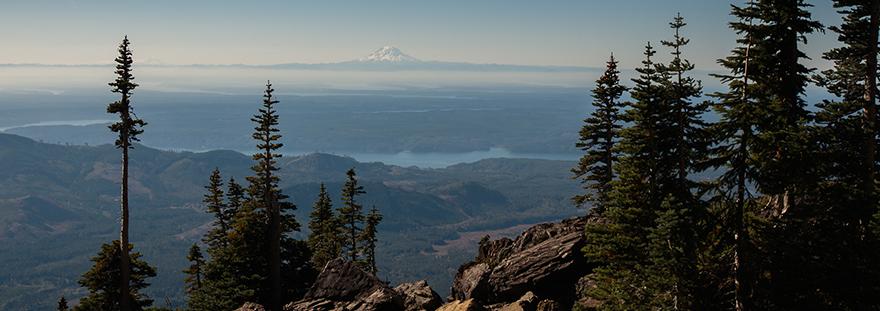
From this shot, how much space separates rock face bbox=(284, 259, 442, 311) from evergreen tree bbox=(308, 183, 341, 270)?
2528 centimetres

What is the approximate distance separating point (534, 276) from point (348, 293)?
10900mm

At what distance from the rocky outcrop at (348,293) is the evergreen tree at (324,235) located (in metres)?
25.1

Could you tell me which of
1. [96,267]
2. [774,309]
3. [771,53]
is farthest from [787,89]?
[96,267]

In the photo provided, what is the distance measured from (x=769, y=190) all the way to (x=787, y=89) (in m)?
4.34

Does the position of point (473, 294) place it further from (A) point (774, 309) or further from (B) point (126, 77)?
(B) point (126, 77)

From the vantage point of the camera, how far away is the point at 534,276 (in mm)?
34188

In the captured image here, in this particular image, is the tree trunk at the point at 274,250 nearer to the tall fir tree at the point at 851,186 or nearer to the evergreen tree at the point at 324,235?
the evergreen tree at the point at 324,235

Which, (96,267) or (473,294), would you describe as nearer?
(473,294)

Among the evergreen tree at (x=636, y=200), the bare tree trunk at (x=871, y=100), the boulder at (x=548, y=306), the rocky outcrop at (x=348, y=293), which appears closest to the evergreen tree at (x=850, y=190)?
the bare tree trunk at (x=871, y=100)

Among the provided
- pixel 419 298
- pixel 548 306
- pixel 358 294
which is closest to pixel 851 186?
pixel 548 306

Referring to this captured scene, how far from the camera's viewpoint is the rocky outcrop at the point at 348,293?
112ft

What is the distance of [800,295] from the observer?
1051 inches

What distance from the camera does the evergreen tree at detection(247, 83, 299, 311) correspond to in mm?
43531

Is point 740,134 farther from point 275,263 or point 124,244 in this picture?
point 124,244
